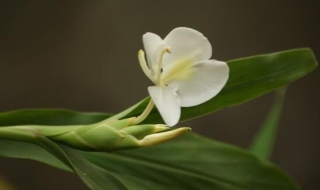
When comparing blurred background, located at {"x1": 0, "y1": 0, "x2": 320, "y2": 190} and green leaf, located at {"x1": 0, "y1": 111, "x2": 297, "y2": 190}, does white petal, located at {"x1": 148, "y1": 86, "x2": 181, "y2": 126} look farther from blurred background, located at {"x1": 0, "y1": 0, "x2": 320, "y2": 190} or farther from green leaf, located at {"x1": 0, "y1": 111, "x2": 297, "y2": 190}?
blurred background, located at {"x1": 0, "y1": 0, "x2": 320, "y2": 190}

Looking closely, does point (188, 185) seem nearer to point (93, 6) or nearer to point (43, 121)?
point (43, 121)

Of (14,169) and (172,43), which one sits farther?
(14,169)

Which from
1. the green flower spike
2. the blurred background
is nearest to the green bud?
the green flower spike

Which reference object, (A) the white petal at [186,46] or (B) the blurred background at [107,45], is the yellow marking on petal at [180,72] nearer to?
(A) the white petal at [186,46]

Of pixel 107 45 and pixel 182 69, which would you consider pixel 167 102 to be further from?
pixel 107 45

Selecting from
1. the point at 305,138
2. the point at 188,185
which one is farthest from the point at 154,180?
the point at 305,138

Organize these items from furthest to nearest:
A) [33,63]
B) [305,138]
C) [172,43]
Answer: [305,138] < [33,63] < [172,43]

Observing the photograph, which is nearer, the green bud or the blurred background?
the green bud
